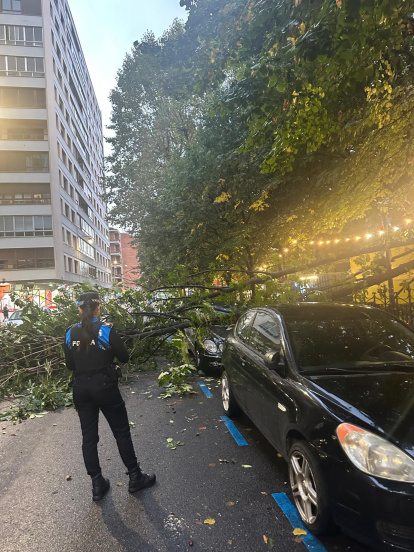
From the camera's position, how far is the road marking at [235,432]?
4.41m

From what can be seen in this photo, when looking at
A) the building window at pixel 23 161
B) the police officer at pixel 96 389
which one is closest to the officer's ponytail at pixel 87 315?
the police officer at pixel 96 389

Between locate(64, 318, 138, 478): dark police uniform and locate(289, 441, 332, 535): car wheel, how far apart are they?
1504 millimetres

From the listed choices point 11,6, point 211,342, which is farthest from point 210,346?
point 11,6

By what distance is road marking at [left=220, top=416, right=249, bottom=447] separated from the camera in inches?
173

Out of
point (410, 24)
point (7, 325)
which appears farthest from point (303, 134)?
point (7, 325)

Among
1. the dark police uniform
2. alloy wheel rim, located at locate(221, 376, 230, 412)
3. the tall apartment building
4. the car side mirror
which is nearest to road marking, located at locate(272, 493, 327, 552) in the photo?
the car side mirror

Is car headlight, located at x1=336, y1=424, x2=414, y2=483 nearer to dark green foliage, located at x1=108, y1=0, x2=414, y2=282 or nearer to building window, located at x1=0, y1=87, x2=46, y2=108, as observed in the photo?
dark green foliage, located at x1=108, y1=0, x2=414, y2=282

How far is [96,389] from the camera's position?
3348 millimetres

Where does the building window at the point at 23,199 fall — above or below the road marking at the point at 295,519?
above

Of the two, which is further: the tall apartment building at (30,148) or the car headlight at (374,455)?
the tall apartment building at (30,148)

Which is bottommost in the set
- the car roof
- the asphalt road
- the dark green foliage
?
the asphalt road

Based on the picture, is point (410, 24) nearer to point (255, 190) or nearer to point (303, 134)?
point (303, 134)

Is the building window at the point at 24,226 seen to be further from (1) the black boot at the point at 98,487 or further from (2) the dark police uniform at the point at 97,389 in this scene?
(1) the black boot at the point at 98,487

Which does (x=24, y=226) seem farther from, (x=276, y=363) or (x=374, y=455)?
(x=374, y=455)
